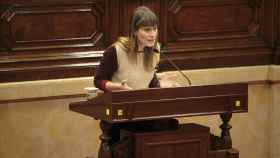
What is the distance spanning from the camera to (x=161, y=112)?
3500 mm

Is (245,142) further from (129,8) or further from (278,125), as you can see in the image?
(129,8)

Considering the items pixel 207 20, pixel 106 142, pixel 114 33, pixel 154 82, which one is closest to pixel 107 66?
pixel 154 82

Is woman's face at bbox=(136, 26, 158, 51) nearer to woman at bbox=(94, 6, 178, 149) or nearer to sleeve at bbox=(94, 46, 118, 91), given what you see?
woman at bbox=(94, 6, 178, 149)

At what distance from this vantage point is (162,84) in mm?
3836

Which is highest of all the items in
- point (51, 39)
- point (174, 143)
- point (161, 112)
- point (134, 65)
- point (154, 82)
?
point (51, 39)

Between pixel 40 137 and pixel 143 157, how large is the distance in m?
1.64

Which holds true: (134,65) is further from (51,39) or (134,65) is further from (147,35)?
(51,39)

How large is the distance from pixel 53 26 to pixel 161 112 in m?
1.73

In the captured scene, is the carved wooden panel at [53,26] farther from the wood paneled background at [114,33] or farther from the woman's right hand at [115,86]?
the woman's right hand at [115,86]

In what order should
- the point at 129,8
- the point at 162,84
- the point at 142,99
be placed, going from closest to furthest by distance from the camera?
the point at 142,99 < the point at 162,84 < the point at 129,8

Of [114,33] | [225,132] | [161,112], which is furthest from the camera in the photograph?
[114,33]

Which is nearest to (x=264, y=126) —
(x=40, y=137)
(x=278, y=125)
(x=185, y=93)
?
(x=278, y=125)

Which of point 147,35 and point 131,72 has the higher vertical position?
point 147,35

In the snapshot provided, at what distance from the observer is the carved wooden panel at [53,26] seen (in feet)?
16.0
